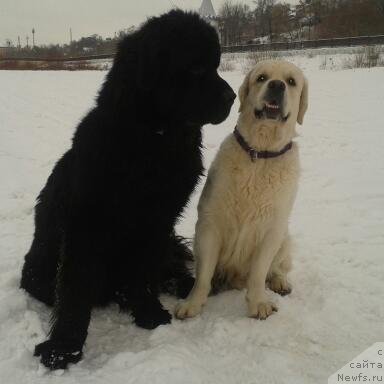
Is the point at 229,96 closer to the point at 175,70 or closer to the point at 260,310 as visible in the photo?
the point at 175,70

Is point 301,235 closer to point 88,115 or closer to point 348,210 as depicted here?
point 348,210

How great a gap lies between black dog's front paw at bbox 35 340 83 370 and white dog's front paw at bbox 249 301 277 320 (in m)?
1.03

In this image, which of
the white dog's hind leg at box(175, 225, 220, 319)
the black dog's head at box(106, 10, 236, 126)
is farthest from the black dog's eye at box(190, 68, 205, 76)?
the white dog's hind leg at box(175, 225, 220, 319)

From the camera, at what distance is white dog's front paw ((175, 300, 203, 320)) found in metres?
2.62

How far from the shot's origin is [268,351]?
2.24 m

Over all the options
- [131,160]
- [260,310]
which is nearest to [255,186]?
[260,310]

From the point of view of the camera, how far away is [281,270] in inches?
120

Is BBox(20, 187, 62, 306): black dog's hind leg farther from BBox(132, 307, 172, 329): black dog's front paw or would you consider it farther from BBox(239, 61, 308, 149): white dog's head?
BBox(239, 61, 308, 149): white dog's head

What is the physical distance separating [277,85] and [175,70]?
77 cm

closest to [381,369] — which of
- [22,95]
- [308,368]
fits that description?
[308,368]

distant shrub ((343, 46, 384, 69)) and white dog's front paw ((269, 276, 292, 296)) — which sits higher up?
distant shrub ((343, 46, 384, 69))

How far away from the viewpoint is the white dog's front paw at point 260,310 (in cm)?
259

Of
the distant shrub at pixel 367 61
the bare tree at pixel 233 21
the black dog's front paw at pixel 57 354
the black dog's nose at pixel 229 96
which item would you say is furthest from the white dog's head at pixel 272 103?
the bare tree at pixel 233 21

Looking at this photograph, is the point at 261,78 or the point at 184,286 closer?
the point at 261,78
